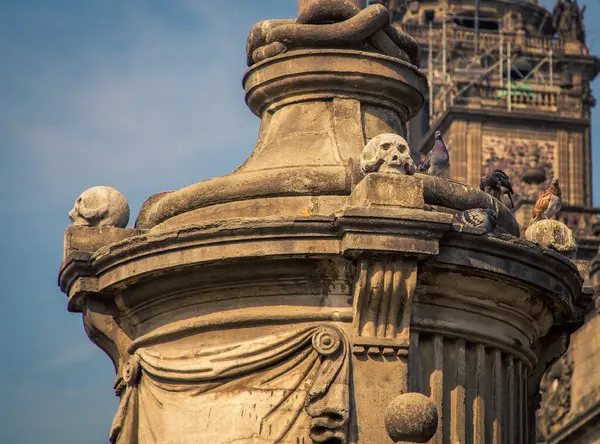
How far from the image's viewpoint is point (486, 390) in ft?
45.5

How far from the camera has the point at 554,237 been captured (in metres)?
14.7

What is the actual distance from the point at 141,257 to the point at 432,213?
6.99ft

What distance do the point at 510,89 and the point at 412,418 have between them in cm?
7028

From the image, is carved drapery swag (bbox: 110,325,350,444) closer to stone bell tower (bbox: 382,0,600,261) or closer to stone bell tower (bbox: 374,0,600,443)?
stone bell tower (bbox: 374,0,600,443)

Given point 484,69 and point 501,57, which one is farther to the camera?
point 484,69

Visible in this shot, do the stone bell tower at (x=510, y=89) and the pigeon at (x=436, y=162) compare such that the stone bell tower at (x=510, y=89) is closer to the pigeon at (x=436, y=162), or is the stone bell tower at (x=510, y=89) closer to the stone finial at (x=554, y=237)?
the pigeon at (x=436, y=162)

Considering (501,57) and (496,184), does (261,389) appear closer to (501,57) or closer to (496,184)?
(496,184)

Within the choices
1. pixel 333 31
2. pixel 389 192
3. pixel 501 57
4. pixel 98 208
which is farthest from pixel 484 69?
pixel 389 192

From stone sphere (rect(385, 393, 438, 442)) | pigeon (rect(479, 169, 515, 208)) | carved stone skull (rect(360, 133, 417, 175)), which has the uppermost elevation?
pigeon (rect(479, 169, 515, 208))

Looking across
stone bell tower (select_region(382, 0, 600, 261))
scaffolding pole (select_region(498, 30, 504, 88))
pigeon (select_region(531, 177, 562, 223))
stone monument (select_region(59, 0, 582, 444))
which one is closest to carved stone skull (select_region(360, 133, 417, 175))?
stone monument (select_region(59, 0, 582, 444))

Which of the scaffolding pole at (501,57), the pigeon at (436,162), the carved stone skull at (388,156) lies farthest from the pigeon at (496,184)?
the scaffolding pole at (501,57)

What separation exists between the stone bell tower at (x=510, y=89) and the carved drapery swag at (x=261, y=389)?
57195 millimetres

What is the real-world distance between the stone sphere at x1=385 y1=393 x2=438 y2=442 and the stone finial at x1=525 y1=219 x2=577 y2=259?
2488mm

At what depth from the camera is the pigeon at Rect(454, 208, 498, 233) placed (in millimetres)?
13906
